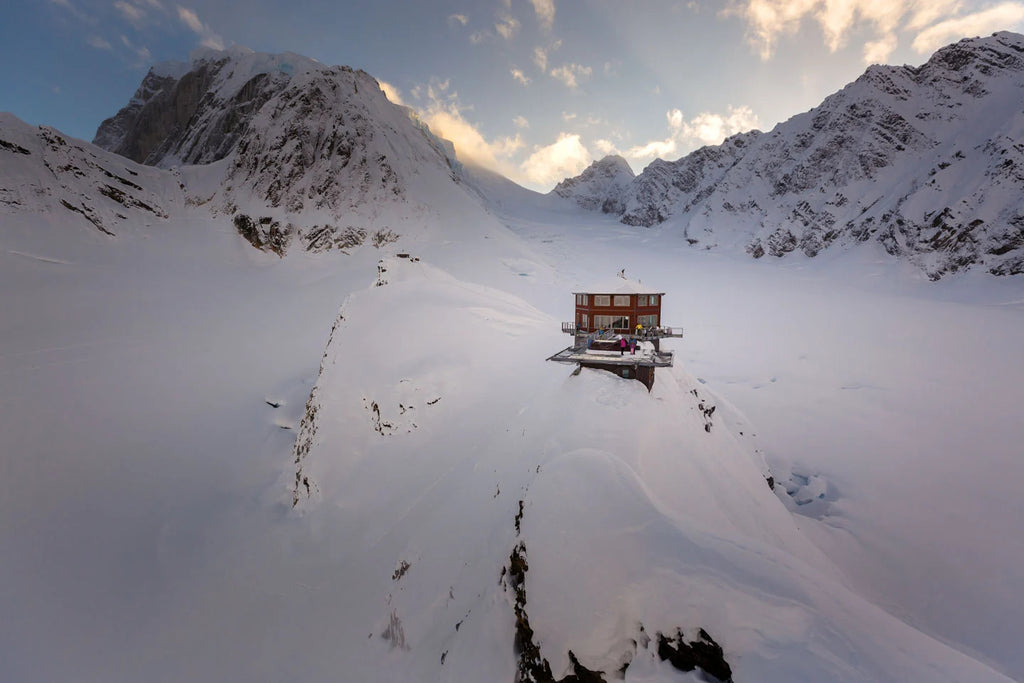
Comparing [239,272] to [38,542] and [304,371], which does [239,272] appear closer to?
[304,371]

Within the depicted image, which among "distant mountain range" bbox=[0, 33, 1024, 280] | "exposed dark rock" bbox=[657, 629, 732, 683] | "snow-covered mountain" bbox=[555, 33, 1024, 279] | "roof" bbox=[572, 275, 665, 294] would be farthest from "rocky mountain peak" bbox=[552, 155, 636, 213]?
"exposed dark rock" bbox=[657, 629, 732, 683]

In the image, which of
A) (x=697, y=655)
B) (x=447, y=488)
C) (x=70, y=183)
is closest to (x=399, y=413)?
(x=447, y=488)

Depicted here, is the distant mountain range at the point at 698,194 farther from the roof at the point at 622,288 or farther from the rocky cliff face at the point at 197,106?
the roof at the point at 622,288

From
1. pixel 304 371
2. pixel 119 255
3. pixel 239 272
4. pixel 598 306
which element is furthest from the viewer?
pixel 239 272

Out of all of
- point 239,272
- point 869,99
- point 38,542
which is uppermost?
point 869,99

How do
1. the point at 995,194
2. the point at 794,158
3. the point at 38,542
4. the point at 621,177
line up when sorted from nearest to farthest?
the point at 38,542
the point at 995,194
the point at 794,158
the point at 621,177

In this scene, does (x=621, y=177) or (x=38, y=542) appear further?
(x=621, y=177)

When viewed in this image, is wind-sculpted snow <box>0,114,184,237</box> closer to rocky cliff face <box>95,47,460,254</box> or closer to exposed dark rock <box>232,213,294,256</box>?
rocky cliff face <box>95,47,460,254</box>

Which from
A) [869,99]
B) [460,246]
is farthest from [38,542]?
[869,99]

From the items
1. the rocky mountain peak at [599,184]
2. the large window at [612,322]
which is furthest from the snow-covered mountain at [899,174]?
the large window at [612,322]
